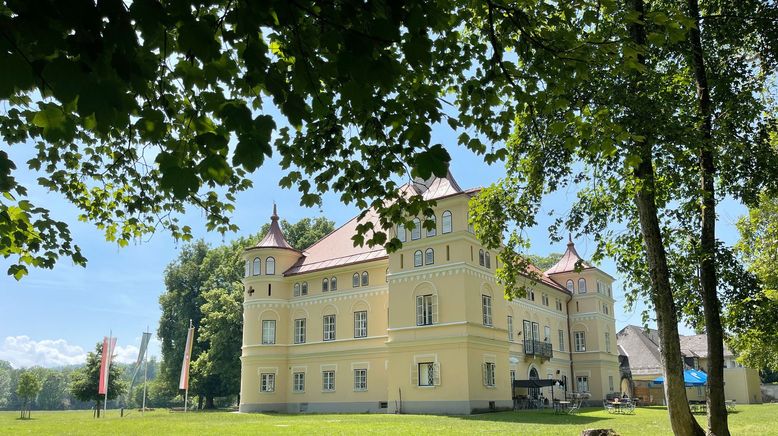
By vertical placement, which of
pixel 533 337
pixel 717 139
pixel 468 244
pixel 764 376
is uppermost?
pixel 468 244

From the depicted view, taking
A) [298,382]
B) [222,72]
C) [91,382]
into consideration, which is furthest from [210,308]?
[222,72]

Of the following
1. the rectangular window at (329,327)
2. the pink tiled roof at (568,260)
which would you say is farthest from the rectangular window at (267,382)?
the pink tiled roof at (568,260)

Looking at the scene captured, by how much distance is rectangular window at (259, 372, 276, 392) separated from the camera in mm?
36219

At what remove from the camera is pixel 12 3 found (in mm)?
3158

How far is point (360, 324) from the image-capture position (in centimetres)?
3456

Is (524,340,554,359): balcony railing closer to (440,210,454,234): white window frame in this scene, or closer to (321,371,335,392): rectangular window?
(440,210,454,234): white window frame

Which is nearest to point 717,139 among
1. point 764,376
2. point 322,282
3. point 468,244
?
point 468,244

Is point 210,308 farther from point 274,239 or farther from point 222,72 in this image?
point 222,72

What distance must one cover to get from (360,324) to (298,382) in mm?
5753

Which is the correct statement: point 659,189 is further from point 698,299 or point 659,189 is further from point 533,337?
point 533,337

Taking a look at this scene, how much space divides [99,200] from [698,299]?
35.4 ft

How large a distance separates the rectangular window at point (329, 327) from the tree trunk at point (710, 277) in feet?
88.5

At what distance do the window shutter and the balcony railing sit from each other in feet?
31.8

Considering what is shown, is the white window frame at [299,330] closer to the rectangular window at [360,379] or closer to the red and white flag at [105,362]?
the rectangular window at [360,379]
